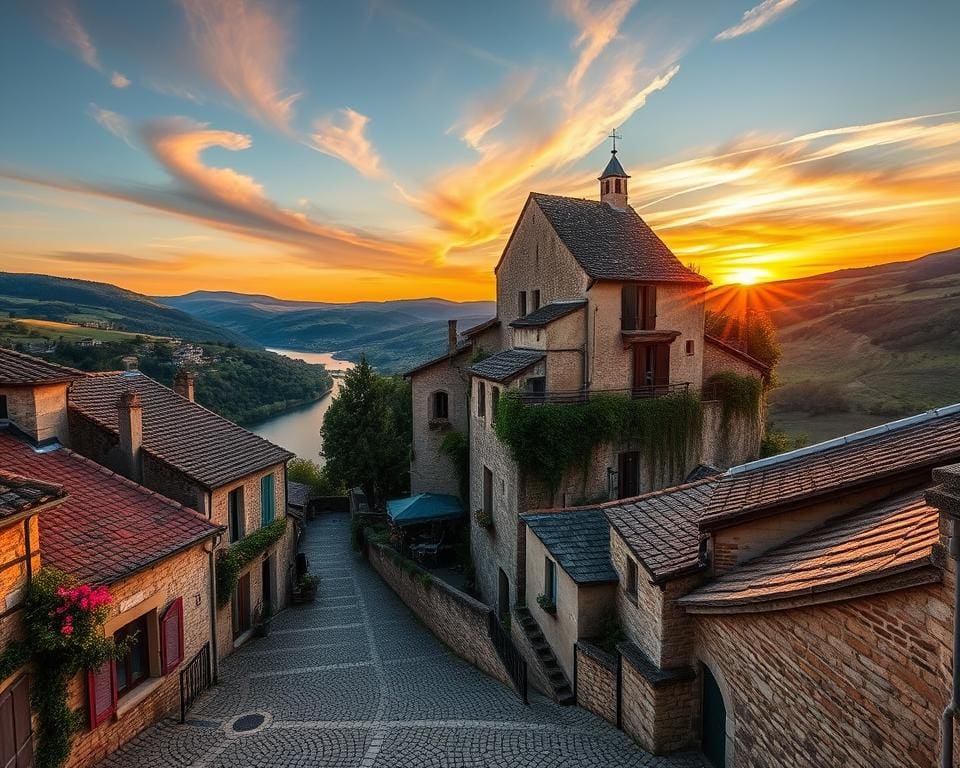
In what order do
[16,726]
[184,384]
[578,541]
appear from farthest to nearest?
[184,384] < [578,541] < [16,726]

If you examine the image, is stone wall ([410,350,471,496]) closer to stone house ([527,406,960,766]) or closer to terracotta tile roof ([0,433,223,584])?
terracotta tile roof ([0,433,223,584])

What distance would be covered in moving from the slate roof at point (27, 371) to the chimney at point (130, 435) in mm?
1480

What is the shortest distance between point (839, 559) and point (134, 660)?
12766mm

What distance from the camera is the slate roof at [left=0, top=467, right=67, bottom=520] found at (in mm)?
7707

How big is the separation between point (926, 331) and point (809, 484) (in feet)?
209

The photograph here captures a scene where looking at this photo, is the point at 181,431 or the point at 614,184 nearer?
the point at 181,431

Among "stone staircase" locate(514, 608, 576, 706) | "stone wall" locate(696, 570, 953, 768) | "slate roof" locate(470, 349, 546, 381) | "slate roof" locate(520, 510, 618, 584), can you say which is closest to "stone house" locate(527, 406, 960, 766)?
"stone wall" locate(696, 570, 953, 768)

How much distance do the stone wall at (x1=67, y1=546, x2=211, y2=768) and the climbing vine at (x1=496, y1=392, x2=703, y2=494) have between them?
31.3 ft

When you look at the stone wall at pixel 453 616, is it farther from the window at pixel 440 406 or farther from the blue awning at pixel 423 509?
the window at pixel 440 406

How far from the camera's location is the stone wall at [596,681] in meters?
10.7

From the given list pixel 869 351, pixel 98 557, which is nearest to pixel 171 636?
pixel 98 557

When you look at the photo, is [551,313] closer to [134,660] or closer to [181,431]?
[181,431]

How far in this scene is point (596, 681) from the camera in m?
11.3

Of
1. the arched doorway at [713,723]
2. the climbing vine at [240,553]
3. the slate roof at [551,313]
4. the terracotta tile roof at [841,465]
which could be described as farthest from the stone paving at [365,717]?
the slate roof at [551,313]
